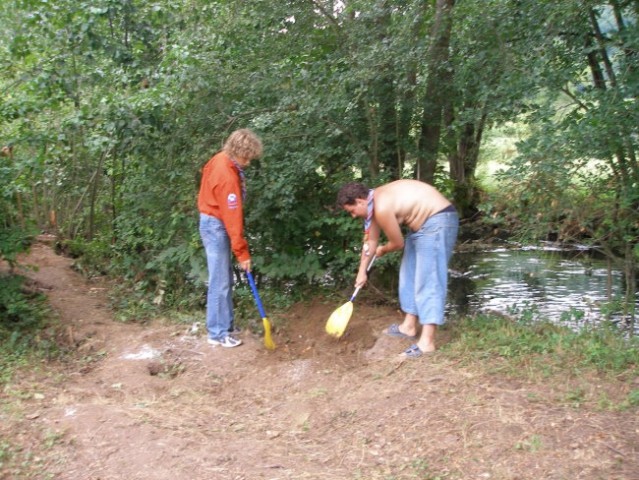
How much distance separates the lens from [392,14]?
603 cm

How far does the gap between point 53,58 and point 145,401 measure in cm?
382

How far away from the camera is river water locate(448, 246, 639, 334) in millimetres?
7266

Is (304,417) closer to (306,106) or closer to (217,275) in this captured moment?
(217,275)

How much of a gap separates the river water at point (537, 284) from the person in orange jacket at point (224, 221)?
3025mm

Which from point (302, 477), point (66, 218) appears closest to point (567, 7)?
point (302, 477)

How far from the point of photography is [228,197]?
542cm

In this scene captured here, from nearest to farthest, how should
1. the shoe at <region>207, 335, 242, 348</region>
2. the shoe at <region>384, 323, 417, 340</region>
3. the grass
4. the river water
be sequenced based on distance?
the grass
the shoe at <region>384, 323, 417, 340</region>
the shoe at <region>207, 335, 242, 348</region>
the river water

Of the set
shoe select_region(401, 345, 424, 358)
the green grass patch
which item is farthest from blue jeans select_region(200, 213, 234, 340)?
shoe select_region(401, 345, 424, 358)

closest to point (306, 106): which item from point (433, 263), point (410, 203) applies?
point (410, 203)

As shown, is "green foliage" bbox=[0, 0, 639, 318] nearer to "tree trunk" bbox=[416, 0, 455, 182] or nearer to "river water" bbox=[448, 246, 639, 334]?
"tree trunk" bbox=[416, 0, 455, 182]

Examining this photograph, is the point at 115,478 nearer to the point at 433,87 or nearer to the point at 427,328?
the point at 427,328

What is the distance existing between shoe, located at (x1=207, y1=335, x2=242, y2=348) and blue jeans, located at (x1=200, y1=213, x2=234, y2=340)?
0.09 feet

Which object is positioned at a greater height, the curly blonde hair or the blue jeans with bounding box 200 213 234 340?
the curly blonde hair

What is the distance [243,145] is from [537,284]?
18.3 ft
